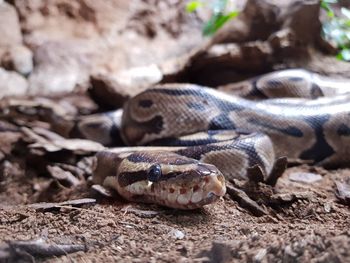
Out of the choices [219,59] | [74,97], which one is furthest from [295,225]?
[74,97]

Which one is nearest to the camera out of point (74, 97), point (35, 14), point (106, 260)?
point (106, 260)

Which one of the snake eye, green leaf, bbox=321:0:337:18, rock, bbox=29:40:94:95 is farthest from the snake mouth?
rock, bbox=29:40:94:95

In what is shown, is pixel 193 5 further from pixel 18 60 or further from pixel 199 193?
pixel 199 193

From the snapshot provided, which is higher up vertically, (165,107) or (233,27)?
(233,27)

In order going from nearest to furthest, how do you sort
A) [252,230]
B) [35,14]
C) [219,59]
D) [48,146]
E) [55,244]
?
[55,244]
[252,230]
[48,146]
[219,59]
[35,14]

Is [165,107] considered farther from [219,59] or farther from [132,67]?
[132,67]

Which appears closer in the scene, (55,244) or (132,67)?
(55,244)

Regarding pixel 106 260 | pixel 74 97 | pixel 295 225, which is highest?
pixel 106 260

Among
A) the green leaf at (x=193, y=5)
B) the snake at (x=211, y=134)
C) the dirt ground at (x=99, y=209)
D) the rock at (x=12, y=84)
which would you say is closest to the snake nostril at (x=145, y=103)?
the snake at (x=211, y=134)
